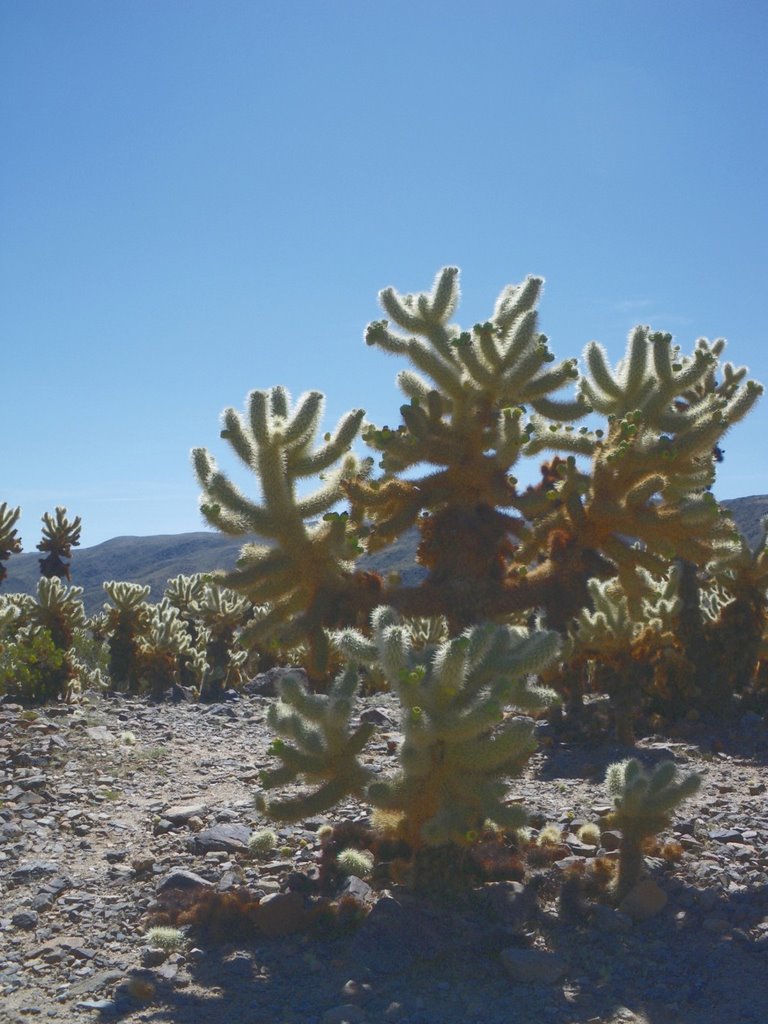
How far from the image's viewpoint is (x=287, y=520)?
6.10 metres

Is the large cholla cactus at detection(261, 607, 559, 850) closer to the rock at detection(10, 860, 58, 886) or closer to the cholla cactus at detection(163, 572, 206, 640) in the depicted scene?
A: the rock at detection(10, 860, 58, 886)

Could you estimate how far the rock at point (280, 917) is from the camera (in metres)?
5.37

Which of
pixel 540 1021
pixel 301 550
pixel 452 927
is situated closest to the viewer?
pixel 540 1021

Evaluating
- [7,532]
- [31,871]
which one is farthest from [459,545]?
[7,532]

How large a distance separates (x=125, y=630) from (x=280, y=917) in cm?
1165

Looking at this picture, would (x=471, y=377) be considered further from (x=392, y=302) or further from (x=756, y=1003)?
(x=756, y=1003)

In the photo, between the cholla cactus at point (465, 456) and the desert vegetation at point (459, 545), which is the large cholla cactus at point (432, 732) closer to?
the desert vegetation at point (459, 545)

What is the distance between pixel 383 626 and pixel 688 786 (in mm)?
1840

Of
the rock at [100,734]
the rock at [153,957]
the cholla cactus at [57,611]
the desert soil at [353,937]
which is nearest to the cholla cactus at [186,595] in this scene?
the cholla cactus at [57,611]

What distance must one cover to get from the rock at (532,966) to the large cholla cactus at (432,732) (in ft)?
1.93

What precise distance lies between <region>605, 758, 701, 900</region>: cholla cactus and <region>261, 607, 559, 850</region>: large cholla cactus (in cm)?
58

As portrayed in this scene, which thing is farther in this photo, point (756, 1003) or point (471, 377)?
point (471, 377)

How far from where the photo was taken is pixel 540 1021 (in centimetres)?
439

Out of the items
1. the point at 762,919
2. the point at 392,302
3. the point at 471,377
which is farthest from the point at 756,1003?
the point at 392,302
